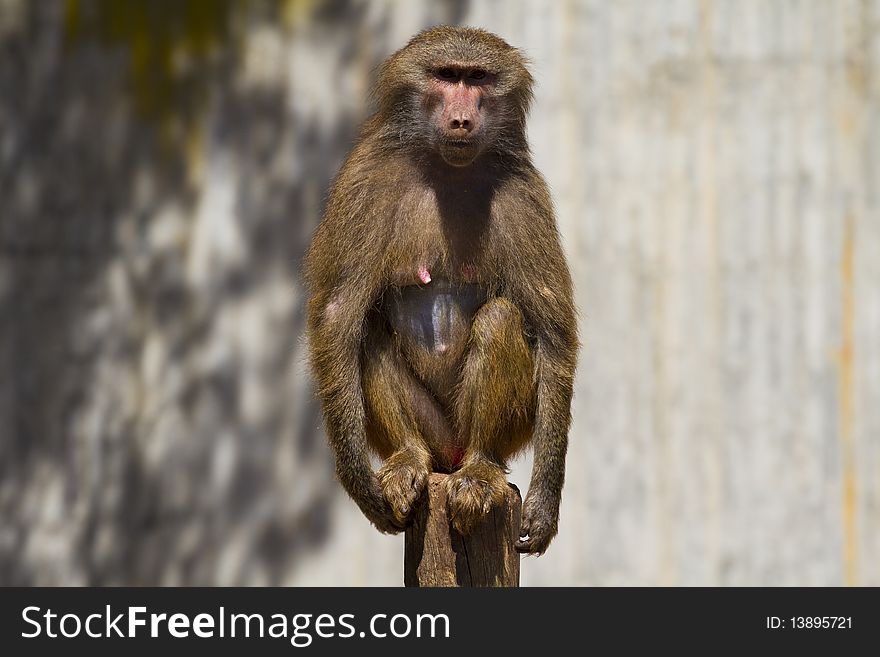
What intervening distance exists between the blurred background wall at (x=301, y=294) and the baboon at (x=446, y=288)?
1923 millimetres

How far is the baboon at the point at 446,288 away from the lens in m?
5.02

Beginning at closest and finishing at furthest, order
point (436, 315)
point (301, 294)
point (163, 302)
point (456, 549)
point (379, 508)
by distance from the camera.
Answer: point (456, 549) < point (379, 508) < point (436, 315) < point (301, 294) < point (163, 302)

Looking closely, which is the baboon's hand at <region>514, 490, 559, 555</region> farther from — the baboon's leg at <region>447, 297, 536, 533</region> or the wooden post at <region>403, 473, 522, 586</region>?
the baboon's leg at <region>447, 297, 536, 533</region>

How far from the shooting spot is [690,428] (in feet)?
23.5

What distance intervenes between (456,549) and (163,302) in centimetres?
336

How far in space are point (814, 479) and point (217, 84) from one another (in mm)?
3836

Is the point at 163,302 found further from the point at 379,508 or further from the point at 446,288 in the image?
the point at 379,508

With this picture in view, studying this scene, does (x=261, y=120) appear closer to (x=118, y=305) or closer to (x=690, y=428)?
(x=118, y=305)

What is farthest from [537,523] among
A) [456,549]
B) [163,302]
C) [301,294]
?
[163,302]

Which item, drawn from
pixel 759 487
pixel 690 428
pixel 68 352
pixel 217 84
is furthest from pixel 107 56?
pixel 759 487

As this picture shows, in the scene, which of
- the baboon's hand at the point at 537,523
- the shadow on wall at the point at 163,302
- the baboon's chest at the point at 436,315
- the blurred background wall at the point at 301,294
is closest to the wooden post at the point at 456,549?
the baboon's hand at the point at 537,523

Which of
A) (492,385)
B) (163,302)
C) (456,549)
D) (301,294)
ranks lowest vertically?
(456,549)

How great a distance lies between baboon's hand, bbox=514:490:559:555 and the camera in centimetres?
A: 493

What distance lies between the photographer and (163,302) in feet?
24.9
